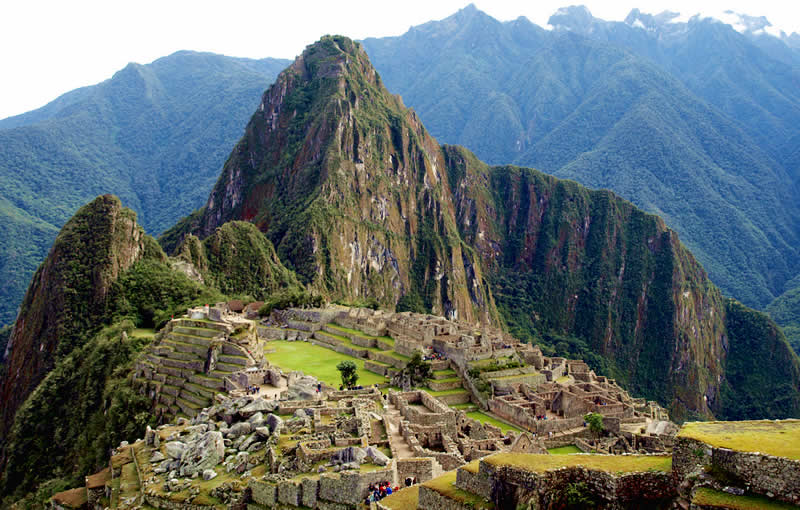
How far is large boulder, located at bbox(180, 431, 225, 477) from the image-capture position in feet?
69.6

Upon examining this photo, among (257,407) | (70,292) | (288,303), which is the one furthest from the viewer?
(70,292)

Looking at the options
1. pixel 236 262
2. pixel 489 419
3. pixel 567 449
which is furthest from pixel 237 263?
pixel 567 449

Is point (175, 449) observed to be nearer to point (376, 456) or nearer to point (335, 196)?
point (376, 456)

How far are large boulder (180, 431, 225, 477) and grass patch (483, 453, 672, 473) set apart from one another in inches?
420

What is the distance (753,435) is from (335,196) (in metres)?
153

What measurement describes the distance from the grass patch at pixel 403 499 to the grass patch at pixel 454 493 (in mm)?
628

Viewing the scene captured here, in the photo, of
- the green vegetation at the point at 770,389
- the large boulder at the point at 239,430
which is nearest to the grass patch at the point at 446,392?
the large boulder at the point at 239,430

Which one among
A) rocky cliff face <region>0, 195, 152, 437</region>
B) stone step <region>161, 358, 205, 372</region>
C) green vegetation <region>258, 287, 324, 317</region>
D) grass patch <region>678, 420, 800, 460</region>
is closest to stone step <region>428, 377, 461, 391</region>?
stone step <region>161, 358, 205, 372</region>

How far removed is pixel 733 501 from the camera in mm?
10562

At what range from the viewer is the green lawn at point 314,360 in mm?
49250

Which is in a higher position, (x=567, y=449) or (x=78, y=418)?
(x=567, y=449)

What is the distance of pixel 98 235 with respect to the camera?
310 ft

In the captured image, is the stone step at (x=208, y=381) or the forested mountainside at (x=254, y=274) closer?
the stone step at (x=208, y=381)

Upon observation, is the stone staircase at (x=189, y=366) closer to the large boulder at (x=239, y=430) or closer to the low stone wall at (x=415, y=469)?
the large boulder at (x=239, y=430)
